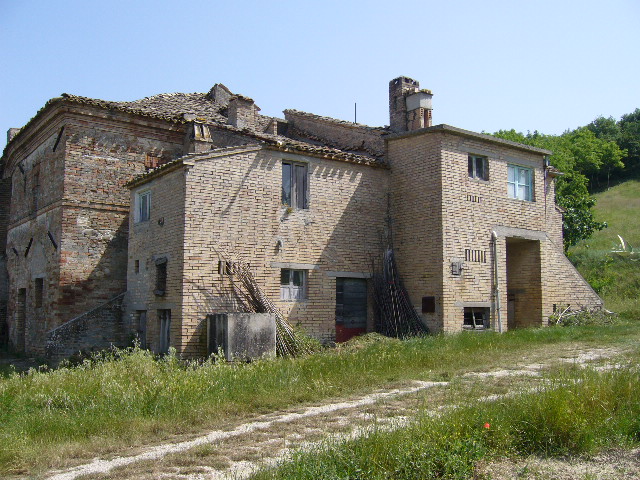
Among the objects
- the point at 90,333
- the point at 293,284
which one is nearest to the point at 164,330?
the point at 90,333

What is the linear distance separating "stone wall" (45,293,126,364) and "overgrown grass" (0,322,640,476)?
4.34 meters

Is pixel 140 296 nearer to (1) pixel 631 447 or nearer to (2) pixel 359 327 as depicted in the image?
(2) pixel 359 327

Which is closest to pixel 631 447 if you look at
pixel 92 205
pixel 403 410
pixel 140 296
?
pixel 403 410

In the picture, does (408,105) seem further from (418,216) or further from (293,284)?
(293,284)

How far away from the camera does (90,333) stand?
52.6 feet

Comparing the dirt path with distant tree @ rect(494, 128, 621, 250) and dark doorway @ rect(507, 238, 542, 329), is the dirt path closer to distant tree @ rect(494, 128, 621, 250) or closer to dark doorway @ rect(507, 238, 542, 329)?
→ dark doorway @ rect(507, 238, 542, 329)

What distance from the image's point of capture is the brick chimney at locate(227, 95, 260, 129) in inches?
778

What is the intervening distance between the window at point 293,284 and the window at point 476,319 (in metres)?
4.33

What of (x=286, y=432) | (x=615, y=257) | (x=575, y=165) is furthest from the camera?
(x=575, y=165)

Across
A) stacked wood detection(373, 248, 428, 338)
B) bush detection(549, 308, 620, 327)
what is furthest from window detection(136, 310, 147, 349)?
bush detection(549, 308, 620, 327)

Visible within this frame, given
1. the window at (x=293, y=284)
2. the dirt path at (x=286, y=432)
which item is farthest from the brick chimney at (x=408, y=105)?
the dirt path at (x=286, y=432)

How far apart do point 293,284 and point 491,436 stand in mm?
9361

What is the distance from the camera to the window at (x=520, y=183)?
17.7 metres

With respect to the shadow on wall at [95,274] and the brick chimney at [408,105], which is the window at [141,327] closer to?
the shadow on wall at [95,274]
